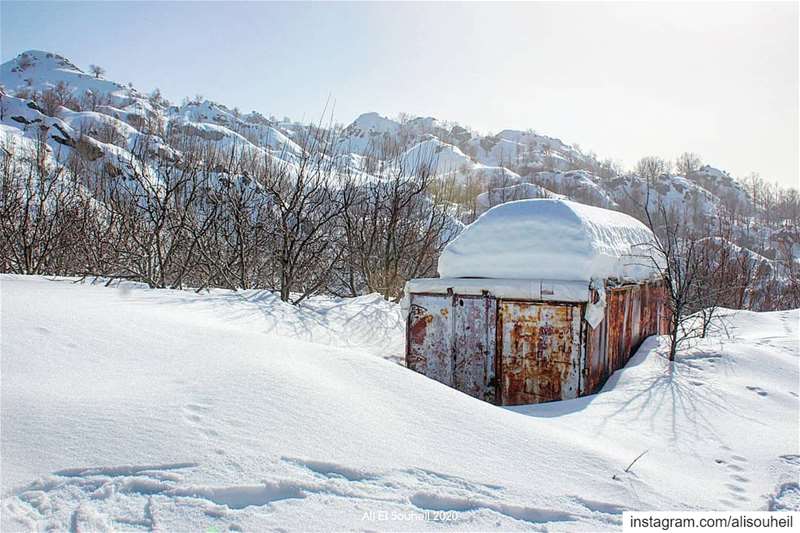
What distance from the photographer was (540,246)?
476 centimetres

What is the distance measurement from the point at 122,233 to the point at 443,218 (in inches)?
294

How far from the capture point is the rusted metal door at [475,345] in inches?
190

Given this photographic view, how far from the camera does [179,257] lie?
9.83 metres

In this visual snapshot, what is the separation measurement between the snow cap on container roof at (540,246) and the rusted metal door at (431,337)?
395 millimetres

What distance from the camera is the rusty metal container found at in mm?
4488

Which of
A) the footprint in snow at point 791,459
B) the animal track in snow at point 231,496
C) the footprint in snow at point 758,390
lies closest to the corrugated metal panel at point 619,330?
the footprint in snow at point 758,390

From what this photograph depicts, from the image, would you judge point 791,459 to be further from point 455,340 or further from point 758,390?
point 455,340

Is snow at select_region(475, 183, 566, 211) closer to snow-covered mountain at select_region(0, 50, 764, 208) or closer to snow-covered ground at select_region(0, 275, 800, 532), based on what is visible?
snow-covered mountain at select_region(0, 50, 764, 208)

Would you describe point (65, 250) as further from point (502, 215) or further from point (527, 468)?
point (527, 468)

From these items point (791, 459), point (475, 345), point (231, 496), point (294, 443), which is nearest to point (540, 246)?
point (475, 345)

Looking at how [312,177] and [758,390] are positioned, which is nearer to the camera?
[758,390]

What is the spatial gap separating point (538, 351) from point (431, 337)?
116cm

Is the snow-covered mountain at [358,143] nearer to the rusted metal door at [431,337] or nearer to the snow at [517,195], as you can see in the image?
the snow at [517,195]

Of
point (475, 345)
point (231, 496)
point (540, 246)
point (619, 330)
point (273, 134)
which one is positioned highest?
point (273, 134)
